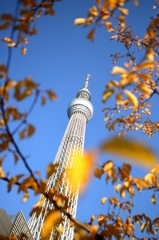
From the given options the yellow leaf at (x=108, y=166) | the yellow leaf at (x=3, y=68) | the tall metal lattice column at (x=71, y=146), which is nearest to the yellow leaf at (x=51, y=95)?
the yellow leaf at (x=3, y=68)

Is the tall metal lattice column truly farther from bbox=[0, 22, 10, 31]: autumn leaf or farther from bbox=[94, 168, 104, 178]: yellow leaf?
bbox=[0, 22, 10, 31]: autumn leaf

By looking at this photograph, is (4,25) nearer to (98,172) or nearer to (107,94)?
(107,94)

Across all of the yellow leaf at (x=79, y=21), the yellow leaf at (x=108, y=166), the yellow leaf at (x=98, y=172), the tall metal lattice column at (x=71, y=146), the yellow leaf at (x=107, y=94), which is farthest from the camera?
the tall metal lattice column at (x=71, y=146)

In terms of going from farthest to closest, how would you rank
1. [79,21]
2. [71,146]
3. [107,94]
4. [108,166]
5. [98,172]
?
[71,146]
[98,172]
[108,166]
[79,21]
[107,94]

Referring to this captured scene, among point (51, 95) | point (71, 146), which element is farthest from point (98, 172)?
point (71, 146)

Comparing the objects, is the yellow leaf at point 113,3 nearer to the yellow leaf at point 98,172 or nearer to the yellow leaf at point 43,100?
the yellow leaf at point 43,100

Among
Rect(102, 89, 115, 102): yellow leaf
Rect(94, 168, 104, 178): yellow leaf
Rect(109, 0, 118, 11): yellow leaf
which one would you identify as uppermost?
Rect(109, 0, 118, 11): yellow leaf

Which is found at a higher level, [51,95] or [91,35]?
[91,35]

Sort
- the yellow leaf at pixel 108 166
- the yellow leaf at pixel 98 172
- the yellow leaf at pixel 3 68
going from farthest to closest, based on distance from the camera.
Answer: the yellow leaf at pixel 98 172 < the yellow leaf at pixel 108 166 < the yellow leaf at pixel 3 68

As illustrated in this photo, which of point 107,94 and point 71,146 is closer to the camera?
point 107,94

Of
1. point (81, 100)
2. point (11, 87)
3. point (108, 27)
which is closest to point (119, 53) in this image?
point (108, 27)

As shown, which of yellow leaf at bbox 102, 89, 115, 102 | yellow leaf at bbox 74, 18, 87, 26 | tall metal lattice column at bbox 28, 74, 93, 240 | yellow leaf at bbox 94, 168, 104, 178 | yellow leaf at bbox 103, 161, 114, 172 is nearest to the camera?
yellow leaf at bbox 102, 89, 115, 102

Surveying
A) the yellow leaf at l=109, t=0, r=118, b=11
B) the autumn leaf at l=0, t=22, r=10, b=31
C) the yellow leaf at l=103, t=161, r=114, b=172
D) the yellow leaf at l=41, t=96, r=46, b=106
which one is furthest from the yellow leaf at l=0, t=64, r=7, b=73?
the yellow leaf at l=103, t=161, r=114, b=172

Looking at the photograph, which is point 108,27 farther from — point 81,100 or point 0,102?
point 81,100
